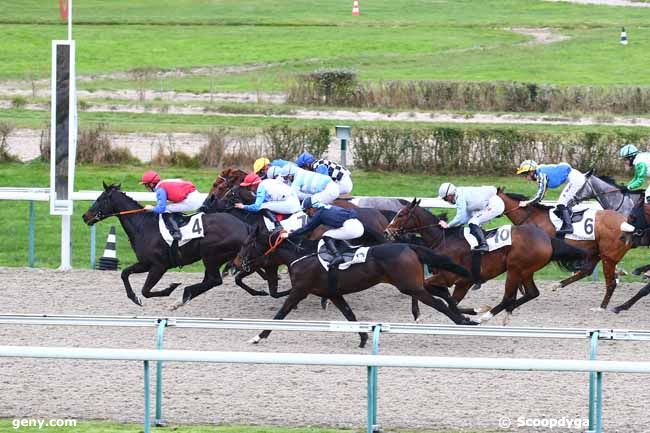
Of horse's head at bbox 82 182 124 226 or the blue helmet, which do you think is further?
the blue helmet

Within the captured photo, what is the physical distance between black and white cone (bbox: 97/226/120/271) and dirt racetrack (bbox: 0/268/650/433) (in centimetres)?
163

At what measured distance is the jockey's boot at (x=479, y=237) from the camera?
10.7 meters

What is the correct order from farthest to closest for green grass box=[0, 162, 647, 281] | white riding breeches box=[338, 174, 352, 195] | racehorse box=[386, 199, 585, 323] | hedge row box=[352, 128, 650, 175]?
hedge row box=[352, 128, 650, 175] → green grass box=[0, 162, 647, 281] → white riding breeches box=[338, 174, 352, 195] → racehorse box=[386, 199, 585, 323]

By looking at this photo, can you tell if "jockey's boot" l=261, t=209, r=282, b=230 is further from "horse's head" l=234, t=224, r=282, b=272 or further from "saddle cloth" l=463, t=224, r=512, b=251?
"saddle cloth" l=463, t=224, r=512, b=251

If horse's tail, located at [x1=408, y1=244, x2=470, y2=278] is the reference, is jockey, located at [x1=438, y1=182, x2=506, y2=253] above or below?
above

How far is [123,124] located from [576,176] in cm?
1066

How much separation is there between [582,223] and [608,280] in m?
0.53

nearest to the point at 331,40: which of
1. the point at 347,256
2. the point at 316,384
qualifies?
the point at 347,256

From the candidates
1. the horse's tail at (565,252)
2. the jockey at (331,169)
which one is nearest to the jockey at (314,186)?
the jockey at (331,169)

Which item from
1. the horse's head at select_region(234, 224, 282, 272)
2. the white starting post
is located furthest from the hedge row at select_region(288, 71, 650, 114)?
the horse's head at select_region(234, 224, 282, 272)

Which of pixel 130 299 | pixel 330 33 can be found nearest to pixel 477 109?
pixel 330 33

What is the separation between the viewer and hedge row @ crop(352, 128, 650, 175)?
17484 millimetres

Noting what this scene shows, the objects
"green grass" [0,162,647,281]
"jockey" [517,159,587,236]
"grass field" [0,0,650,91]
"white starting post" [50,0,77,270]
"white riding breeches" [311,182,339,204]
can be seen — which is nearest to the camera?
"white riding breeches" [311,182,339,204]

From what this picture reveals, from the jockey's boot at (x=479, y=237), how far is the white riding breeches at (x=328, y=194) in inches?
59.6
